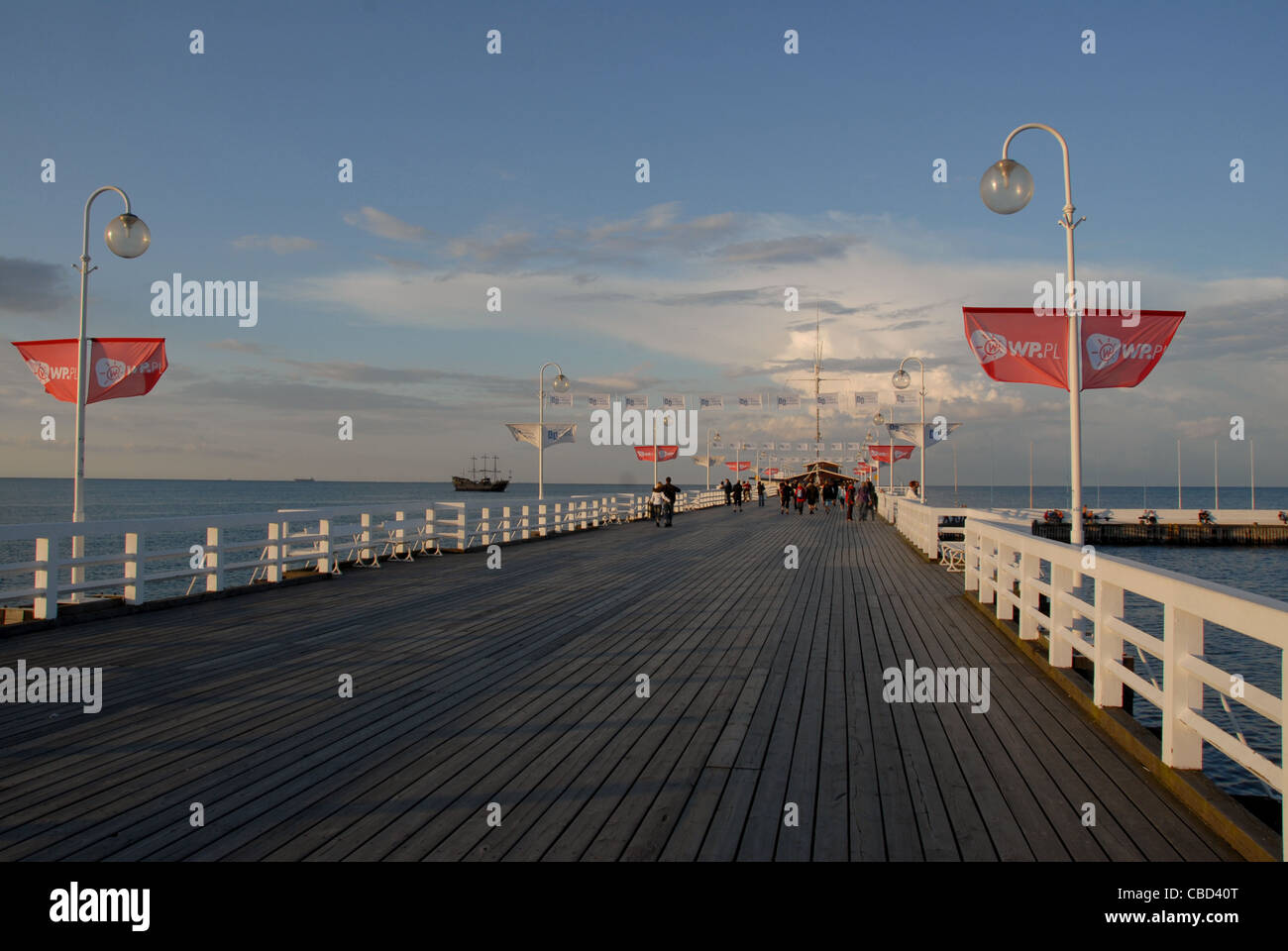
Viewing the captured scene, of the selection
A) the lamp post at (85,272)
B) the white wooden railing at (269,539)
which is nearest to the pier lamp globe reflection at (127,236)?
the lamp post at (85,272)

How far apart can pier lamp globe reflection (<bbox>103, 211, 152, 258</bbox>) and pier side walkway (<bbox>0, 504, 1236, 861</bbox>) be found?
4.37 metres

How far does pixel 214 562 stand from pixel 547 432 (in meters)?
16.8

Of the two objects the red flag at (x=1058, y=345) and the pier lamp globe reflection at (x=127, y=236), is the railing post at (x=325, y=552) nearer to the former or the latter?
the pier lamp globe reflection at (x=127, y=236)

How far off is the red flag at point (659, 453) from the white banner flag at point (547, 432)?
48.1ft

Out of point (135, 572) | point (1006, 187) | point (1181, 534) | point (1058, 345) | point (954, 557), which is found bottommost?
point (1181, 534)

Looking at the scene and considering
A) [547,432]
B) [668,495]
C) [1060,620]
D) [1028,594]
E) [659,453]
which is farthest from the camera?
[659,453]

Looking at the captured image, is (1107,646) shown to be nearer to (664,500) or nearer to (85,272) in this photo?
(85,272)

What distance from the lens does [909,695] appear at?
6395 millimetres

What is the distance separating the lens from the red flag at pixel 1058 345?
8.86 m

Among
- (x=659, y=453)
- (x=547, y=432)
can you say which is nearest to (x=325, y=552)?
(x=547, y=432)

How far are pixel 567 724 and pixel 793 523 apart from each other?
90.0ft

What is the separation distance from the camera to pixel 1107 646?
18.3 feet

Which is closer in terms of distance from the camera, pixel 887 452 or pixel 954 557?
pixel 954 557
